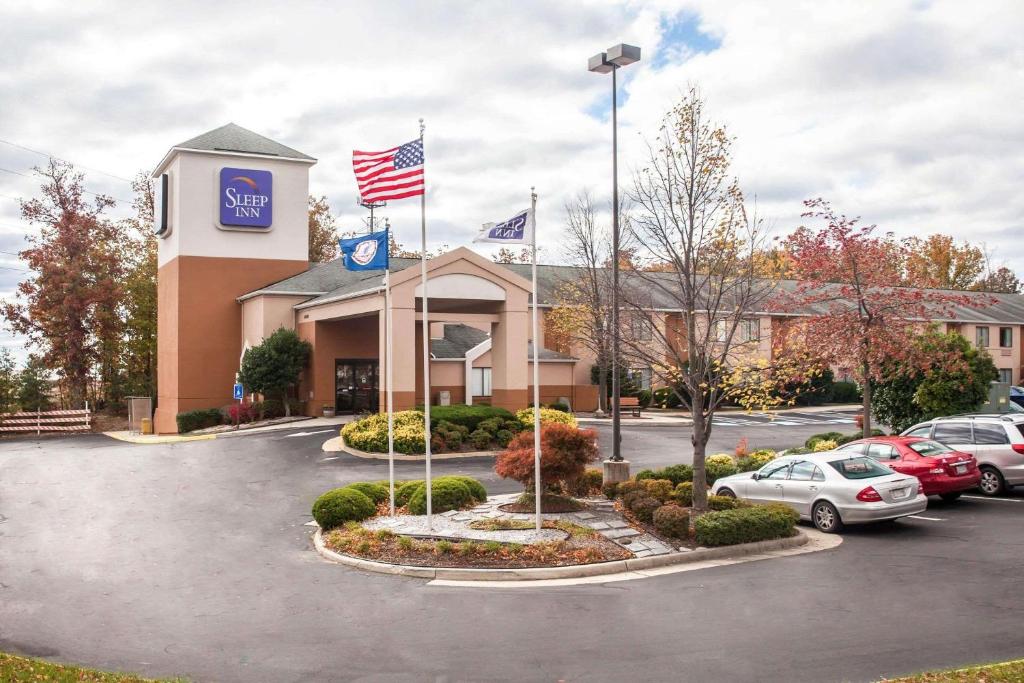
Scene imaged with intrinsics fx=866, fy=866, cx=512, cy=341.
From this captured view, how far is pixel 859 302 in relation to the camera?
2303 cm

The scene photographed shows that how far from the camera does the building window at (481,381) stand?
43.8 metres

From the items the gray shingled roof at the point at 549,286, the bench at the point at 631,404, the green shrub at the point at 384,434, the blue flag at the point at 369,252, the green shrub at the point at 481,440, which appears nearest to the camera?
the blue flag at the point at 369,252

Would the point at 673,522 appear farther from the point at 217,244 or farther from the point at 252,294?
the point at 217,244

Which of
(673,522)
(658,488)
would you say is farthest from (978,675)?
(658,488)

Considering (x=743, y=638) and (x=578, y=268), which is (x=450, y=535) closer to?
(x=743, y=638)

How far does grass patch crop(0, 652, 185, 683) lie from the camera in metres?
8.09

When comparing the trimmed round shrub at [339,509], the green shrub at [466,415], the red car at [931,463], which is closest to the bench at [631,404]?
the green shrub at [466,415]

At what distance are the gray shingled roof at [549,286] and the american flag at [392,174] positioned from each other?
13.1m

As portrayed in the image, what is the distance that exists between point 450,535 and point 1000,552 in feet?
29.2

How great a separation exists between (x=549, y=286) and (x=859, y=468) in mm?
35204

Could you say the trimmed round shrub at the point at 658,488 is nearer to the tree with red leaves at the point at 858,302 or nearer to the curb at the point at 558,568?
the curb at the point at 558,568

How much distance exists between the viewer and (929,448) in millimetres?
18859

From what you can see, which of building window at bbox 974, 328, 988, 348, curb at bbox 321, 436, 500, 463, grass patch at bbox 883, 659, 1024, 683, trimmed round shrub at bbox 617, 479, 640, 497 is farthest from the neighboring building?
grass patch at bbox 883, 659, 1024, 683

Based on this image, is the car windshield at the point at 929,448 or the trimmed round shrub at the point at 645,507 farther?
the car windshield at the point at 929,448
